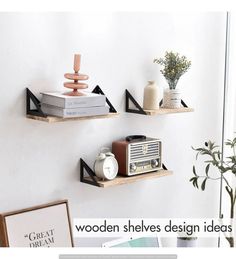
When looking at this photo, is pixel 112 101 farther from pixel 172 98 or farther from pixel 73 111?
pixel 73 111

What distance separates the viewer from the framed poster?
1.70 meters

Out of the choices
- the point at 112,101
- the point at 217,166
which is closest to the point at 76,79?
the point at 112,101

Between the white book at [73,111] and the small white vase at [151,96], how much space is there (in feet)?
1.08

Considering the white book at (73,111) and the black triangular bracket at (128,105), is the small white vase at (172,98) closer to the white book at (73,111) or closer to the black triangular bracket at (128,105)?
the black triangular bracket at (128,105)

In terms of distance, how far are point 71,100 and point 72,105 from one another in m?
0.02

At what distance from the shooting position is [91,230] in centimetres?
201

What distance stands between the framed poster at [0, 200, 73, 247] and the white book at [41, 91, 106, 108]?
44cm

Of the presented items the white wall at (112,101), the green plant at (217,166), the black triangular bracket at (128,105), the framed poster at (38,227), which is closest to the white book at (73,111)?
the white wall at (112,101)

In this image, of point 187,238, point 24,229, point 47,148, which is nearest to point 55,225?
point 24,229

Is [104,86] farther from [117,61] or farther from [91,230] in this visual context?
[91,230]

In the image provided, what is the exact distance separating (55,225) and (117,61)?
30.3 inches

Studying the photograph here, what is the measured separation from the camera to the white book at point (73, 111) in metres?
1.64

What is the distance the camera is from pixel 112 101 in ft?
6.66
